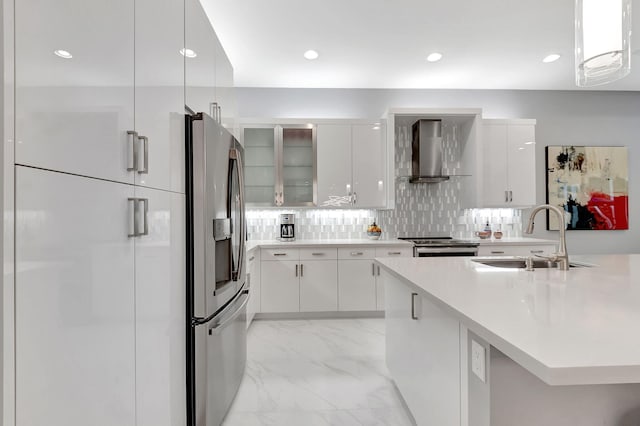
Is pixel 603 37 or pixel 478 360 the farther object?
pixel 603 37

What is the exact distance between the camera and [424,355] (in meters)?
1.69

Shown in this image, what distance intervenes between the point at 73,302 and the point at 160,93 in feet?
2.99

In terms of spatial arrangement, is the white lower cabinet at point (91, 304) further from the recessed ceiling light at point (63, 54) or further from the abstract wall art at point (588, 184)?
the abstract wall art at point (588, 184)

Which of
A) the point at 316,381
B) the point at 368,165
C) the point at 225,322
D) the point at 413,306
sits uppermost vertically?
the point at 368,165

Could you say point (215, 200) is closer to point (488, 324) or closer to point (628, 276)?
point (488, 324)

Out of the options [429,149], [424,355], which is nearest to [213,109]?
[424,355]

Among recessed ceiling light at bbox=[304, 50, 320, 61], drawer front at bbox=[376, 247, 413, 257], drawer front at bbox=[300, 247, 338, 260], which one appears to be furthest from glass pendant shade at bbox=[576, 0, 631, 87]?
drawer front at bbox=[300, 247, 338, 260]

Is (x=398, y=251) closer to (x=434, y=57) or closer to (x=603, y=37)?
(x=434, y=57)

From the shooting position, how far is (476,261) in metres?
2.27

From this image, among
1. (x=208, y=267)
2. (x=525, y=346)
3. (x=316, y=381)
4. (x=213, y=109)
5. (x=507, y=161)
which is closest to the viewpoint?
(x=525, y=346)

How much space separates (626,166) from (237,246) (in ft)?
18.0

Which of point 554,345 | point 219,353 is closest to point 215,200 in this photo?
point 219,353

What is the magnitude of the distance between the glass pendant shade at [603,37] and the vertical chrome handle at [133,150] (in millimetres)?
2045

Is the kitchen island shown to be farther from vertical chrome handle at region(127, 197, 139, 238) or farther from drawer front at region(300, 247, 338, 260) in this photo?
drawer front at region(300, 247, 338, 260)
